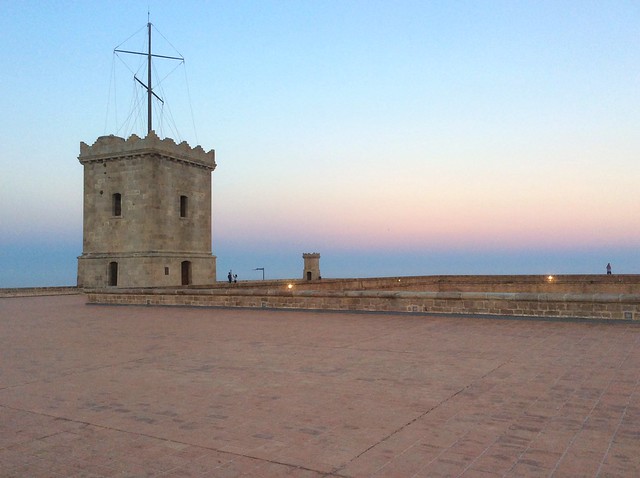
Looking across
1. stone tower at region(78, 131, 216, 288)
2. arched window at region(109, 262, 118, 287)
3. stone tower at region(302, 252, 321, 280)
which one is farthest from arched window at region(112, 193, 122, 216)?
stone tower at region(302, 252, 321, 280)

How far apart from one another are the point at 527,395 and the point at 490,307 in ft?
25.4

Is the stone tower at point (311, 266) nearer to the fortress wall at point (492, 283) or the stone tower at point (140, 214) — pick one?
the fortress wall at point (492, 283)

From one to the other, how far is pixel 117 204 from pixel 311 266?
12.4 m

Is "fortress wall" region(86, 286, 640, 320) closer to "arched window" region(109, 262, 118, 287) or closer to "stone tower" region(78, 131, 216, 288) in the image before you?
"stone tower" region(78, 131, 216, 288)

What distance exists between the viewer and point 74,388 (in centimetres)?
595

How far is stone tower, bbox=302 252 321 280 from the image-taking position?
33906 mm

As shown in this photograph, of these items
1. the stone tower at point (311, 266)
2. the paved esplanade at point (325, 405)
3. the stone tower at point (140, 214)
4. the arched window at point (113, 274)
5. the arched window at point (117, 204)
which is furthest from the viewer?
the stone tower at point (311, 266)

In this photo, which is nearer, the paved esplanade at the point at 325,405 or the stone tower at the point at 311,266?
the paved esplanade at the point at 325,405

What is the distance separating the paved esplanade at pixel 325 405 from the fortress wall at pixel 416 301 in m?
1.86

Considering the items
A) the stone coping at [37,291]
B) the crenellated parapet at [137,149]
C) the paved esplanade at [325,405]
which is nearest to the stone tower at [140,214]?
the crenellated parapet at [137,149]

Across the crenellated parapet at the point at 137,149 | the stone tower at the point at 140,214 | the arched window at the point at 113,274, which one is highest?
the crenellated parapet at the point at 137,149

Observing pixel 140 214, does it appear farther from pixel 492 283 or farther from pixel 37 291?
pixel 492 283

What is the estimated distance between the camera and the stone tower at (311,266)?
33.9 meters

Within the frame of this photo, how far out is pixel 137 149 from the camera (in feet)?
96.7
